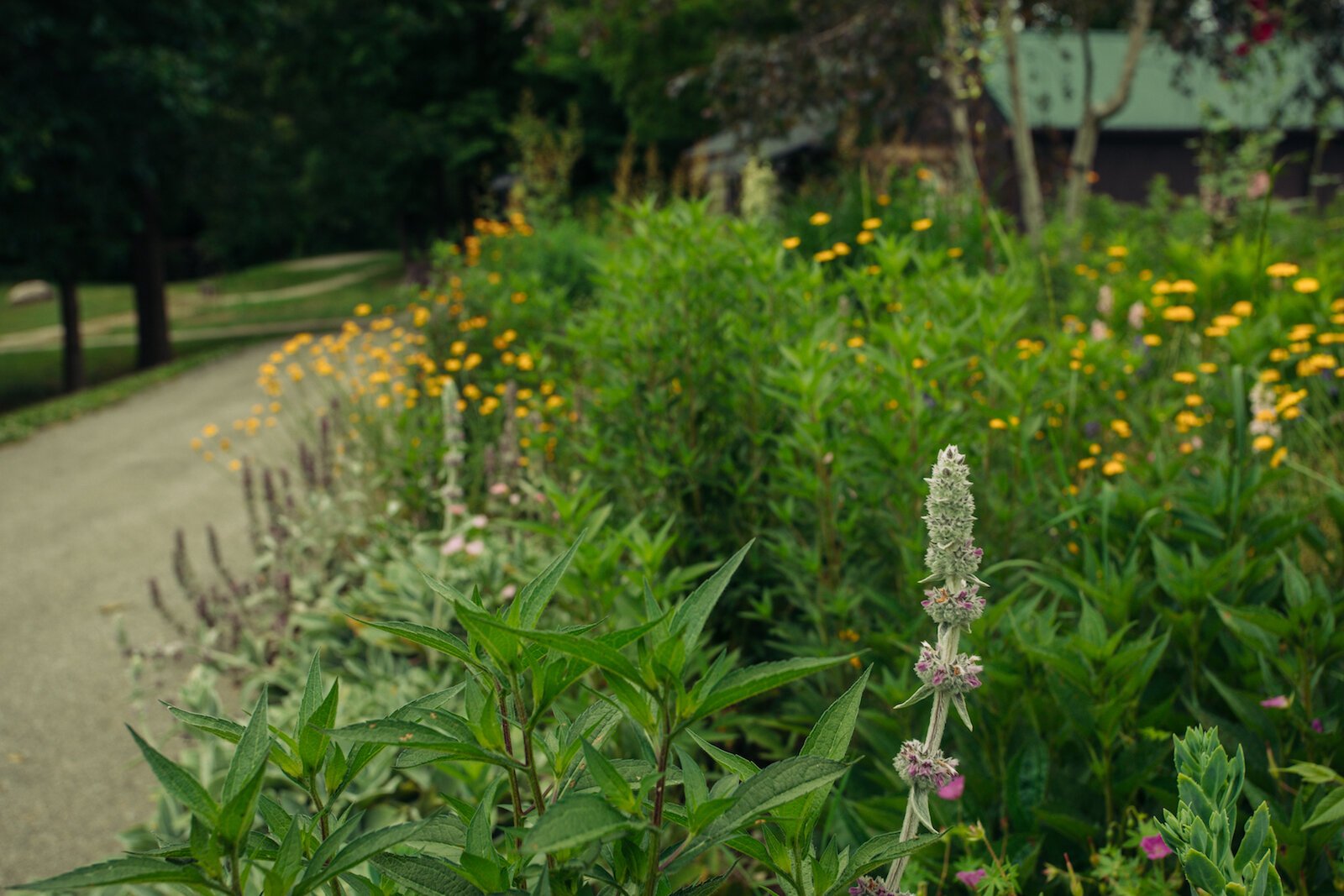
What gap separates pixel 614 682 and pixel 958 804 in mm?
1203

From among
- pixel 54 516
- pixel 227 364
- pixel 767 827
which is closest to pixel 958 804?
pixel 767 827

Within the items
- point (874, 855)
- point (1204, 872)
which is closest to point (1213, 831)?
point (1204, 872)

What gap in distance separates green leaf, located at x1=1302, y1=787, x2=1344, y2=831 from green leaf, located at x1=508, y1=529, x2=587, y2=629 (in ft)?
3.57

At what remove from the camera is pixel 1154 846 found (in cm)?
150

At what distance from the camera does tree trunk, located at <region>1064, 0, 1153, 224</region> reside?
10.4 metres

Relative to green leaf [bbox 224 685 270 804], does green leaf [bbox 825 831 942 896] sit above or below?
below

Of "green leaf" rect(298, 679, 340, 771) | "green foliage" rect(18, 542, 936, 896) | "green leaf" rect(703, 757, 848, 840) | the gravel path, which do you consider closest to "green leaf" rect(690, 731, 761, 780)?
"green foliage" rect(18, 542, 936, 896)

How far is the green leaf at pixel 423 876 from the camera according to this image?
2.95 ft

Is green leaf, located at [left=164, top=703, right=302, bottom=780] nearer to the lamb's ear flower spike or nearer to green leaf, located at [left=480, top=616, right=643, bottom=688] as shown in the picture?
green leaf, located at [left=480, top=616, right=643, bottom=688]

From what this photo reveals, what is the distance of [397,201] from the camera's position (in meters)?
37.0

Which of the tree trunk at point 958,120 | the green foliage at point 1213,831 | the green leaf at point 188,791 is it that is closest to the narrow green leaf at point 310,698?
the green leaf at point 188,791

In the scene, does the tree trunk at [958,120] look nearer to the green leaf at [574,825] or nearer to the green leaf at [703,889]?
the green leaf at [703,889]

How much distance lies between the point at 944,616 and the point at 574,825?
57 cm

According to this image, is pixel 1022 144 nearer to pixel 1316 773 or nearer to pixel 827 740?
pixel 1316 773
